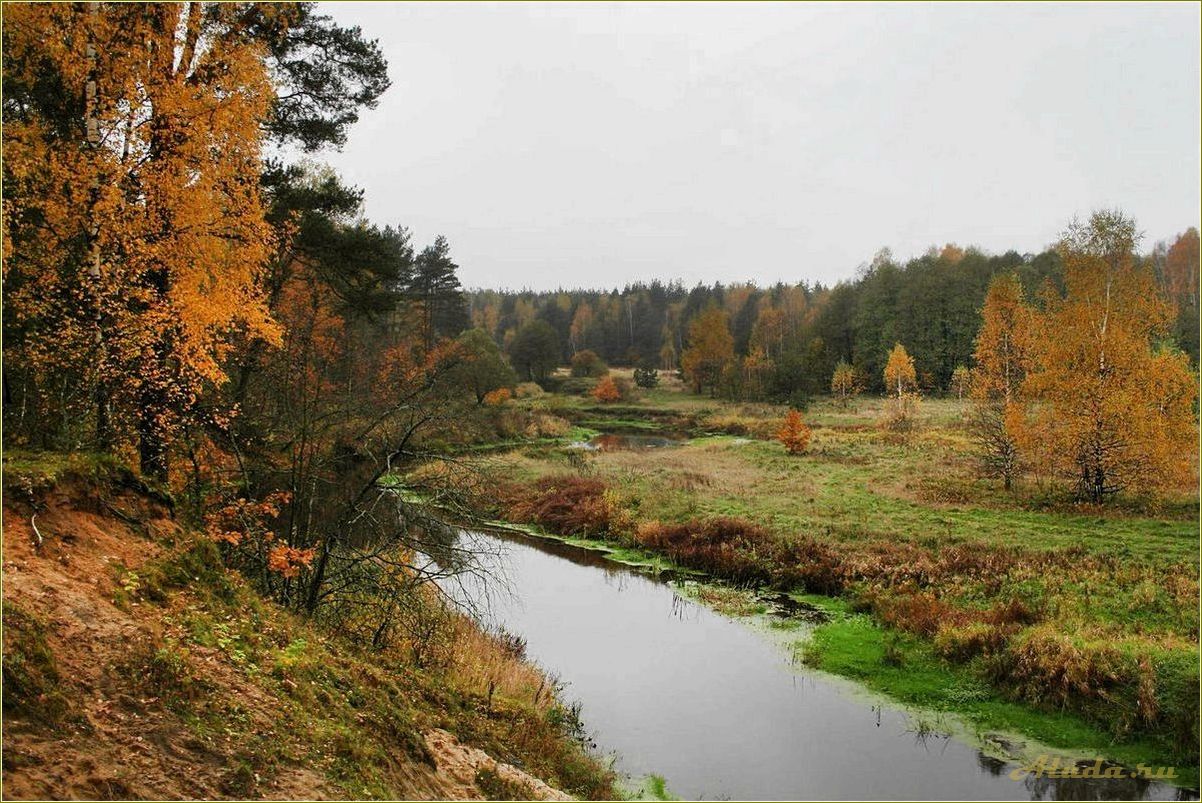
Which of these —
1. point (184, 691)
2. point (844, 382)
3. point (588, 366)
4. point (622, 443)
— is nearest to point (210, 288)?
point (184, 691)

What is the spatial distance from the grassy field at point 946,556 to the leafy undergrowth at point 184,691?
25.6 ft

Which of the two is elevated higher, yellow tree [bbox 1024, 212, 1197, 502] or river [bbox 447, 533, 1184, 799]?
yellow tree [bbox 1024, 212, 1197, 502]

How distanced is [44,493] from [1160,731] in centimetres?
1523

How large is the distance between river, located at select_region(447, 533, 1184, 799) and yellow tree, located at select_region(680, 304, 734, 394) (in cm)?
5489

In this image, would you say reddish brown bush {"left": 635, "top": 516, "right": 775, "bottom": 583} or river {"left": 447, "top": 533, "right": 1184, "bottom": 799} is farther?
reddish brown bush {"left": 635, "top": 516, "right": 775, "bottom": 583}

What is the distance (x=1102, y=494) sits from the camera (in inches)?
899

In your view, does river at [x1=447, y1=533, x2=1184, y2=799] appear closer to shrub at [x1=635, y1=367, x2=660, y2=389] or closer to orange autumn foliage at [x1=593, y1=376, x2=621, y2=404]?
orange autumn foliage at [x1=593, y1=376, x2=621, y2=404]

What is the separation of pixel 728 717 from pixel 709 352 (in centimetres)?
6131

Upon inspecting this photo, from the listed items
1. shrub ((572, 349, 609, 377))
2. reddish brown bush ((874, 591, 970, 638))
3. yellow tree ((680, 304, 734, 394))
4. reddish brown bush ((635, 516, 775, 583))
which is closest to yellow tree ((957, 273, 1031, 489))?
reddish brown bush ((635, 516, 775, 583))

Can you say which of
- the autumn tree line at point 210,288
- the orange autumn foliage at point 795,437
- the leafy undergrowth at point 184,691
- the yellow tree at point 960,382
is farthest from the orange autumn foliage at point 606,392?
the leafy undergrowth at point 184,691

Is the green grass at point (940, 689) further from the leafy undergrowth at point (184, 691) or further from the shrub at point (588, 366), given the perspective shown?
the shrub at point (588, 366)

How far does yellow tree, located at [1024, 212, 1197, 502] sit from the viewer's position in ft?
68.9

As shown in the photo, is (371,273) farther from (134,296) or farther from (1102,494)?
(1102,494)

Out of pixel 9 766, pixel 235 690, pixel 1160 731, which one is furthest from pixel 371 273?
pixel 1160 731
